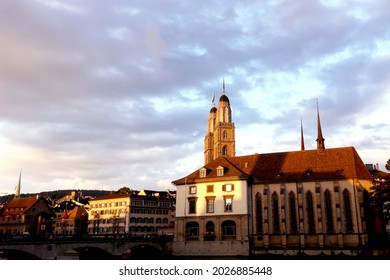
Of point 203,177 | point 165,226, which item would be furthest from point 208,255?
point 165,226

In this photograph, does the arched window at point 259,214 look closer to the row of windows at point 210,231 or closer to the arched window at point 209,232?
the row of windows at point 210,231

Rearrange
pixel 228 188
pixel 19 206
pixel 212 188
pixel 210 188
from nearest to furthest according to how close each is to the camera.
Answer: pixel 228 188, pixel 212 188, pixel 210 188, pixel 19 206

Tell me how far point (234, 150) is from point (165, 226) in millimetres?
59147

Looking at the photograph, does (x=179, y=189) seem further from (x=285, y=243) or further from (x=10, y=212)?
(x=10, y=212)

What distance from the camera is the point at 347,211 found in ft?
203

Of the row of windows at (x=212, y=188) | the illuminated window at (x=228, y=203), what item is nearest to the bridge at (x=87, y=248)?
the row of windows at (x=212, y=188)

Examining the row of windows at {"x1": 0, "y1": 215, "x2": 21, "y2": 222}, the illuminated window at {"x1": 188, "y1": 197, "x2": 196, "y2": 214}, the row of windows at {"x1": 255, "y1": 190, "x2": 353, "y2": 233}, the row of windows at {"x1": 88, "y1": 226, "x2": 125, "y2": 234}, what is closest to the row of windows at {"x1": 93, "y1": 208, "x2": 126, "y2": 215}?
the row of windows at {"x1": 88, "y1": 226, "x2": 125, "y2": 234}

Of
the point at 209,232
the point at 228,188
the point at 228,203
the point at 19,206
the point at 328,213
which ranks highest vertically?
the point at 228,188

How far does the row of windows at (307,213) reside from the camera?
2440 inches

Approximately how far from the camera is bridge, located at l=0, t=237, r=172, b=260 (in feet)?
152

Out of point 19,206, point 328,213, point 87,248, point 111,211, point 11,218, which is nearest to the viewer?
point 87,248

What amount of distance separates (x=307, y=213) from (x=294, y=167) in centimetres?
899

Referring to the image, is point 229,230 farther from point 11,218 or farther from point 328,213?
point 11,218

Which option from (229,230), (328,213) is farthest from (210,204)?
(328,213)
